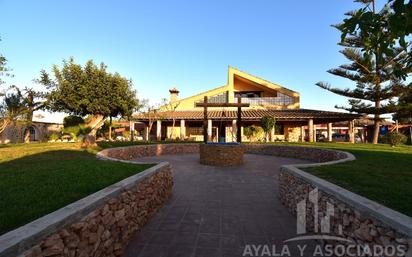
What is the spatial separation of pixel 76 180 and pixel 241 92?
26.7 metres

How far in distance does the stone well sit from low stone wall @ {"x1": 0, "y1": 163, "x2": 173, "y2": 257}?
6979 millimetres

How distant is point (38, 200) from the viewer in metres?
3.21

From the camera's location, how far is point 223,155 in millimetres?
11664

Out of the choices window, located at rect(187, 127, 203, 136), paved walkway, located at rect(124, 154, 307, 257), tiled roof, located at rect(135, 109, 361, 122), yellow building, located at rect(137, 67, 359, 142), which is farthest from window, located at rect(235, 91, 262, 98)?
paved walkway, located at rect(124, 154, 307, 257)

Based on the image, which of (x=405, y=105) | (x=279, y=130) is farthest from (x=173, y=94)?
(x=405, y=105)

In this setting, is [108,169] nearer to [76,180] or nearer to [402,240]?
[76,180]

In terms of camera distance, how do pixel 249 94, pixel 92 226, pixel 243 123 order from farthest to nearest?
pixel 249 94, pixel 243 123, pixel 92 226

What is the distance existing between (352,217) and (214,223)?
2415mm

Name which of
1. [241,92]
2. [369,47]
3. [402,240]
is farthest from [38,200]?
[241,92]

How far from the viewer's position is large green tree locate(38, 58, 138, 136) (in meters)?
12.3

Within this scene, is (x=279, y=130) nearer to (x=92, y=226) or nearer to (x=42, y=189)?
(x=42, y=189)

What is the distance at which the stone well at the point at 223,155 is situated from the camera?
11.7 metres

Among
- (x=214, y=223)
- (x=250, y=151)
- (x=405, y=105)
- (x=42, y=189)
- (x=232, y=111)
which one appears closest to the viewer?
(x=42, y=189)

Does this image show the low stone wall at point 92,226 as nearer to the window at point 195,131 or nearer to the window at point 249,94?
the window at point 195,131
